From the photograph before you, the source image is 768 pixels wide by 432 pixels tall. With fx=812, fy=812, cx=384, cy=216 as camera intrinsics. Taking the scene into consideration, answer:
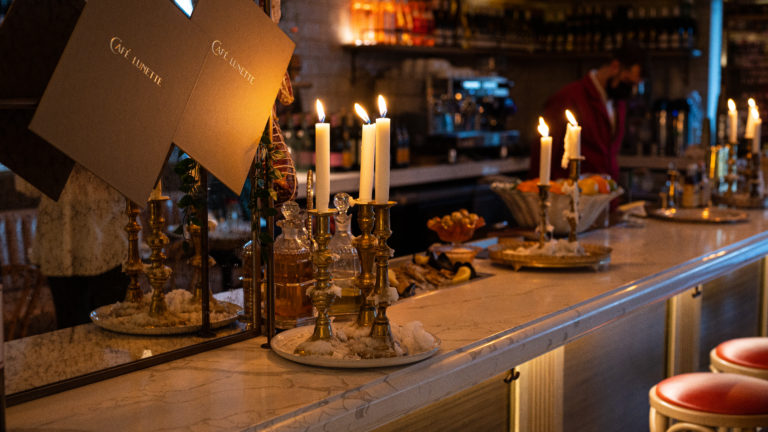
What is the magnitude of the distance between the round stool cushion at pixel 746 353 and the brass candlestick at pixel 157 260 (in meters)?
1.82

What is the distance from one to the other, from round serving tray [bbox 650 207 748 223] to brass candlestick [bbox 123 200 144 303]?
2.54m

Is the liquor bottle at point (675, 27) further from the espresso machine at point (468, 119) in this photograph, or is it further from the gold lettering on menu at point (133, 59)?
the gold lettering on menu at point (133, 59)

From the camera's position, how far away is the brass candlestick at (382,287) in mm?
1466

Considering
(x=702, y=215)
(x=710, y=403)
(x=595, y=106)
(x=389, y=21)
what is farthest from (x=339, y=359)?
(x=389, y=21)

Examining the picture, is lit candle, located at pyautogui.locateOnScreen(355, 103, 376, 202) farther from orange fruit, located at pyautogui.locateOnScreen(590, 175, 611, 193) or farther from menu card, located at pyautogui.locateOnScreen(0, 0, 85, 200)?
orange fruit, located at pyautogui.locateOnScreen(590, 175, 611, 193)

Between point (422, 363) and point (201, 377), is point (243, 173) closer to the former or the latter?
point (201, 377)

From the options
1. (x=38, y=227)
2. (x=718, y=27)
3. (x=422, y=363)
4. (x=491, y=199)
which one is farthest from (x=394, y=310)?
(x=718, y=27)

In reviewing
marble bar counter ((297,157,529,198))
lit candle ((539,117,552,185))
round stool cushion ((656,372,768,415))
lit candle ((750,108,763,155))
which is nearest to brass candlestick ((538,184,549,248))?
lit candle ((539,117,552,185))

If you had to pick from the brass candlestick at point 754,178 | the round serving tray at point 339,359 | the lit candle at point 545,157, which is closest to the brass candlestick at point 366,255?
the round serving tray at point 339,359

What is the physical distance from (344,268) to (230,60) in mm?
548

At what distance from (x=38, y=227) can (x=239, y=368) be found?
0.43 m

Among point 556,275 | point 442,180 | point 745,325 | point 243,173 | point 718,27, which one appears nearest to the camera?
point 243,173

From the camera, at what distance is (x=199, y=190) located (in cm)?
159

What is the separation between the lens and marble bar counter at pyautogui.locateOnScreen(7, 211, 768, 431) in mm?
1255
